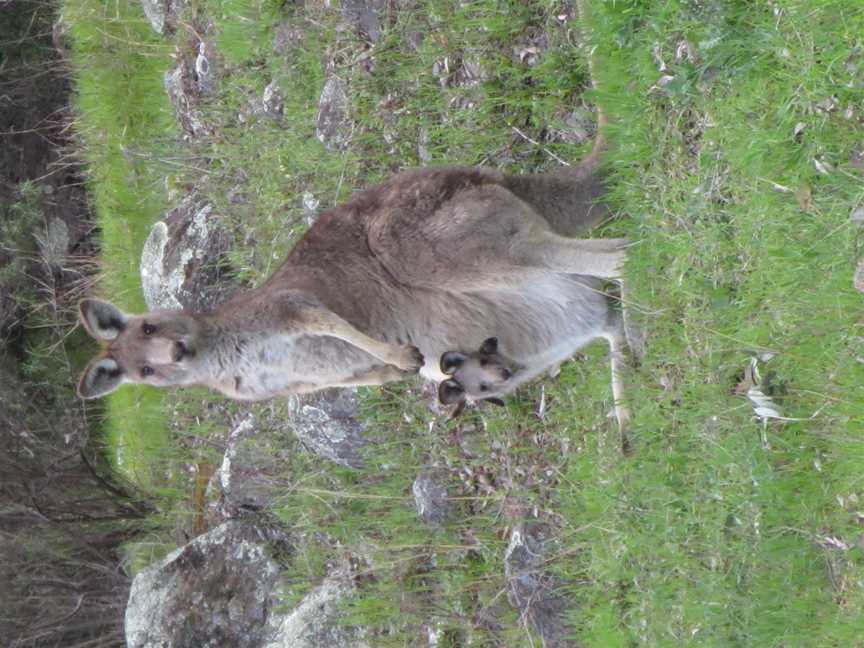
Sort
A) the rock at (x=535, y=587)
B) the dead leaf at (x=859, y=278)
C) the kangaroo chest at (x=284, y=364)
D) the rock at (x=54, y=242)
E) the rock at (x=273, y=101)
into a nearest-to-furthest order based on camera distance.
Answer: the dead leaf at (x=859, y=278) < the kangaroo chest at (x=284, y=364) < the rock at (x=535, y=587) < the rock at (x=273, y=101) < the rock at (x=54, y=242)

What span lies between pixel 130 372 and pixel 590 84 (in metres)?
3.39

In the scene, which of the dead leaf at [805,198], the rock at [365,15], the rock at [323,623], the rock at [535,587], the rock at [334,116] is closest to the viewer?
the dead leaf at [805,198]

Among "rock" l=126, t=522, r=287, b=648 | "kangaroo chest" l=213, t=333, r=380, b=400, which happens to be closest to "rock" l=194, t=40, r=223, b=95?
"rock" l=126, t=522, r=287, b=648

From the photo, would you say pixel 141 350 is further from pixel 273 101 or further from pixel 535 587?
pixel 273 101

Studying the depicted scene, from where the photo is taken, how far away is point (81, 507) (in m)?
10.5

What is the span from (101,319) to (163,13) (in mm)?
6881

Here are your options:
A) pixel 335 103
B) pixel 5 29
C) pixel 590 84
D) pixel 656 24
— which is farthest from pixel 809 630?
pixel 5 29

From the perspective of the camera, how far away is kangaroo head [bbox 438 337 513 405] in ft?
18.1

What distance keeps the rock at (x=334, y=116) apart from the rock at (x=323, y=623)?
12.3 ft

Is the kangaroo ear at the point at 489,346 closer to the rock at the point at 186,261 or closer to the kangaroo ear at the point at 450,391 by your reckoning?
the kangaroo ear at the point at 450,391

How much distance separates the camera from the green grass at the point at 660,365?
4164 mm

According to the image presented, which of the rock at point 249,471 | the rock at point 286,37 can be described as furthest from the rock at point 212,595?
the rock at point 286,37

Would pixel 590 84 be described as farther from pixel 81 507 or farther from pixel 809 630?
pixel 81 507

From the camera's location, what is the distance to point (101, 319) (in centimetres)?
614
